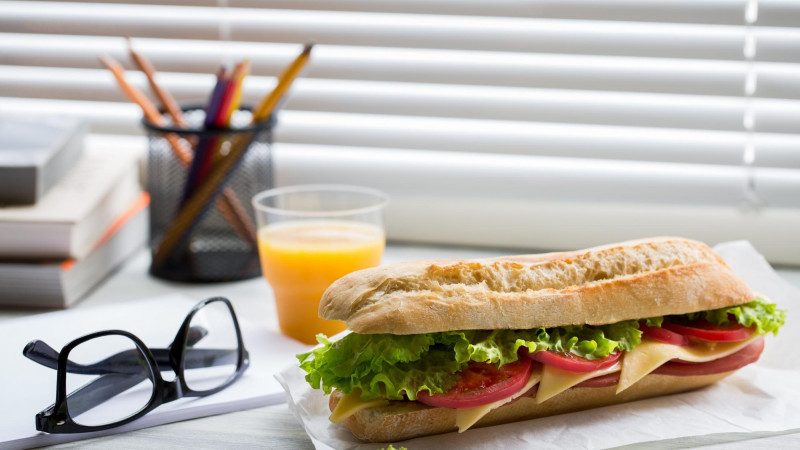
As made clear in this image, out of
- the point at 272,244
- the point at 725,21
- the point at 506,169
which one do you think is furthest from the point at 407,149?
the point at 725,21

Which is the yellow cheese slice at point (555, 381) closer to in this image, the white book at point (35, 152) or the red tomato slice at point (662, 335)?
the red tomato slice at point (662, 335)

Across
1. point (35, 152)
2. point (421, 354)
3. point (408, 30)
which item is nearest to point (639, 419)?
point (421, 354)

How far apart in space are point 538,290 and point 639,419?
228 mm

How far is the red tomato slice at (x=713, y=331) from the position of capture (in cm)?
128

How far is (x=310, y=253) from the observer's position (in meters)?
1.44

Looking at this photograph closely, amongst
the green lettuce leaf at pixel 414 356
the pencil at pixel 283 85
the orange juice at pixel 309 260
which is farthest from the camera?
the pencil at pixel 283 85

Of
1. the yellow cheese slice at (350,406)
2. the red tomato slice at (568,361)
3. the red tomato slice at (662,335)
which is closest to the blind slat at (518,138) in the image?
the red tomato slice at (662,335)

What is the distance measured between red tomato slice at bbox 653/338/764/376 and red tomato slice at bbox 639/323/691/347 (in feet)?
0.10

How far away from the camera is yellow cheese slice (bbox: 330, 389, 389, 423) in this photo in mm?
1128

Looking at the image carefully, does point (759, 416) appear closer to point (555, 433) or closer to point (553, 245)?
point (555, 433)

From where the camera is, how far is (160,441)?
3.91 feet

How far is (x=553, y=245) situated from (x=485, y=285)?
79 cm

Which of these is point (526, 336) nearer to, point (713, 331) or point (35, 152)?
point (713, 331)

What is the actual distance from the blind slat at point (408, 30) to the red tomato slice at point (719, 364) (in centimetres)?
71
